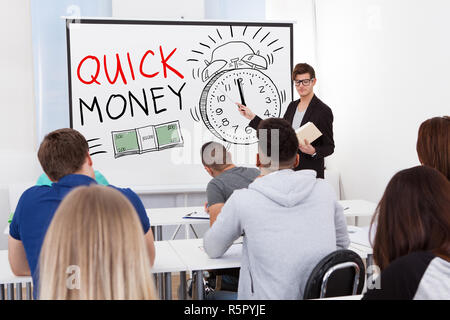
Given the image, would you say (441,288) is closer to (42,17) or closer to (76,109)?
(76,109)

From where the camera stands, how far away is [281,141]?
2.08m

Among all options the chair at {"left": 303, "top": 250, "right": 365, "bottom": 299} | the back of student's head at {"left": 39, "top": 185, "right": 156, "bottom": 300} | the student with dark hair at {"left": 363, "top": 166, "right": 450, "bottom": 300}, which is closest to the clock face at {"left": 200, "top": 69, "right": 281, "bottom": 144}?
the chair at {"left": 303, "top": 250, "right": 365, "bottom": 299}

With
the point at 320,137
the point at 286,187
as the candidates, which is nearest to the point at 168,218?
the point at 320,137

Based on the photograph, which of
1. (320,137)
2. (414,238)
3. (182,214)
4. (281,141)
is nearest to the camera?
(414,238)

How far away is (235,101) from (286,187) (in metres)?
2.93

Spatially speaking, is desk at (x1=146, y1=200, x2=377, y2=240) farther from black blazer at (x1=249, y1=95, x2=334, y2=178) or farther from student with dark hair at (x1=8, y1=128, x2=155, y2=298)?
student with dark hair at (x1=8, y1=128, x2=155, y2=298)

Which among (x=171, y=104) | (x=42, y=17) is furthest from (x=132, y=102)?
(x=42, y=17)

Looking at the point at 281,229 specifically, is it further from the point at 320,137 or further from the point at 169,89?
the point at 169,89

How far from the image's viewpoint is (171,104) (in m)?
4.60

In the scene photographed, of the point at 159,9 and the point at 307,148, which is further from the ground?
the point at 159,9

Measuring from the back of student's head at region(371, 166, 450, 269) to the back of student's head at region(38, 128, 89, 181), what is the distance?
1.13 metres

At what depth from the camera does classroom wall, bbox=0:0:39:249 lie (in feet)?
14.8

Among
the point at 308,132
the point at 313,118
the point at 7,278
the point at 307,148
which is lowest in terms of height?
the point at 7,278

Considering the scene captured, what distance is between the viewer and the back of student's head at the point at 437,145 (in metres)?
2.10
